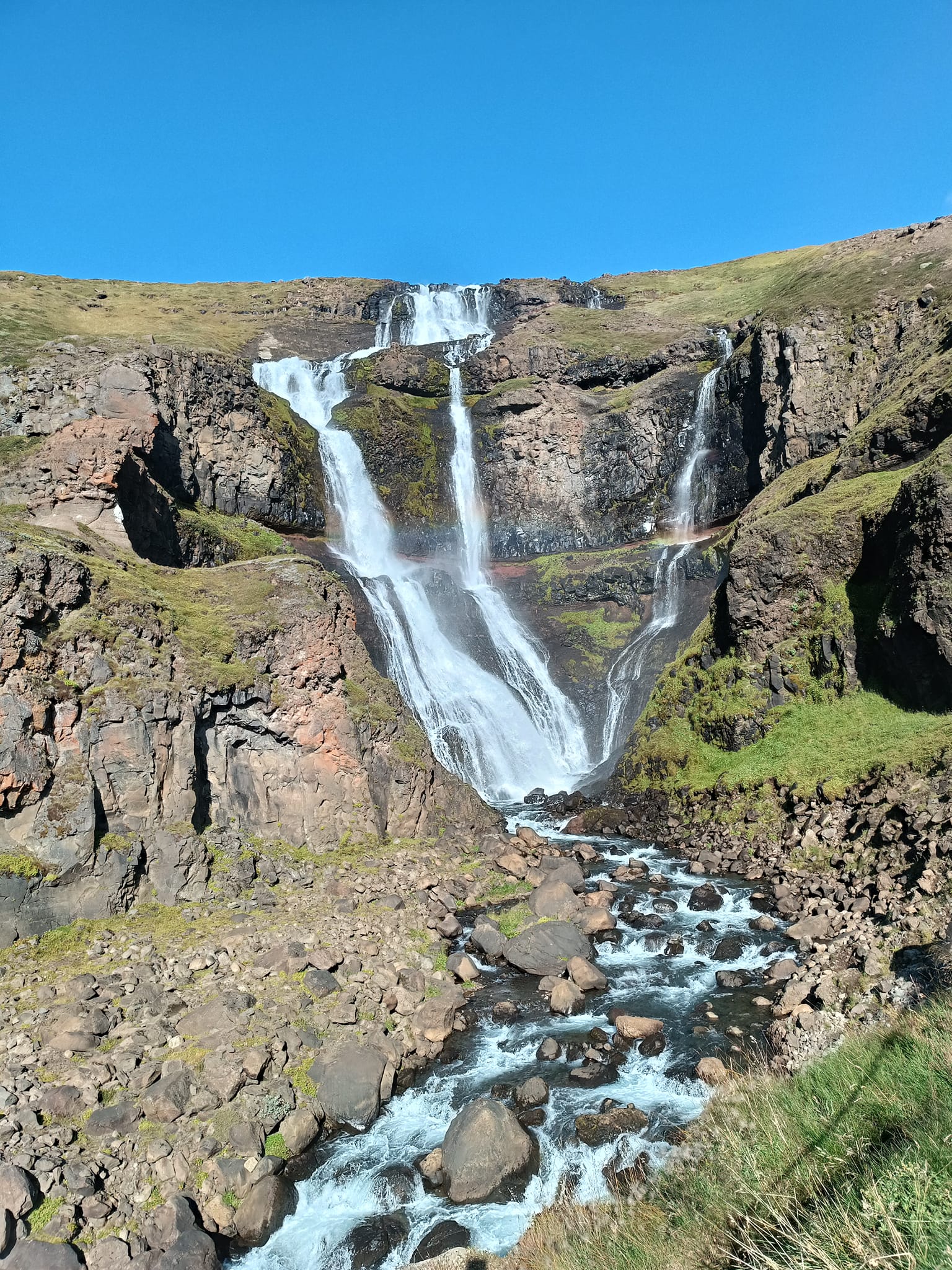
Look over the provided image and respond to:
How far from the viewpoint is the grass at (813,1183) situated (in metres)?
4.51

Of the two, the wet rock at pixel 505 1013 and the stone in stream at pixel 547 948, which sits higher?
the stone in stream at pixel 547 948

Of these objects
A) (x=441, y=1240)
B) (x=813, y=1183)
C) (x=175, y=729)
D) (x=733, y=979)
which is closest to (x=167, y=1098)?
(x=441, y=1240)

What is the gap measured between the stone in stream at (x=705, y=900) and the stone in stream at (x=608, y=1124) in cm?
824

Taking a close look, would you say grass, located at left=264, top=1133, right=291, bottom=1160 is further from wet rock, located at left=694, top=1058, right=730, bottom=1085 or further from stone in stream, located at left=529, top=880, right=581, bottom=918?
stone in stream, located at left=529, top=880, right=581, bottom=918

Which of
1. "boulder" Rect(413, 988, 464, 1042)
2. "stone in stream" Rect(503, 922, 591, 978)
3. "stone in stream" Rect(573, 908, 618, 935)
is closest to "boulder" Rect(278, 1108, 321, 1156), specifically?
"boulder" Rect(413, 988, 464, 1042)

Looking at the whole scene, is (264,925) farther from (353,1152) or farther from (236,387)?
(236,387)

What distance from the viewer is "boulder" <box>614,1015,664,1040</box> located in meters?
13.2

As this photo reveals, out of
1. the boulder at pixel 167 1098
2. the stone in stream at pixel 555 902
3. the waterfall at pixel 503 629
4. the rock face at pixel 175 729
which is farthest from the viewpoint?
the waterfall at pixel 503 629

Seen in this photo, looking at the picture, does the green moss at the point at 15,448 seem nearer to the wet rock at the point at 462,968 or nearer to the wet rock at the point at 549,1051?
the wet rock at the point at 462,968

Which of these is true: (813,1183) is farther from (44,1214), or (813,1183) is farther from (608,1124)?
(44,1214)

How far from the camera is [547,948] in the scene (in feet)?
52.6

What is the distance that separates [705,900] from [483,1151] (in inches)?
409

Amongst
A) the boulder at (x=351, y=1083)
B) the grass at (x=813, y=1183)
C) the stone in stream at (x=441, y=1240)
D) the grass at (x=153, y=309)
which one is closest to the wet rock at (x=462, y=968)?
the boulder at (x=351, y=1083)

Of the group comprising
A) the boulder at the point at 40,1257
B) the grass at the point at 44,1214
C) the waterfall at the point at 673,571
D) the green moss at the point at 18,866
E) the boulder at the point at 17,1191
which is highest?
the waterfall at the point at 673,571
